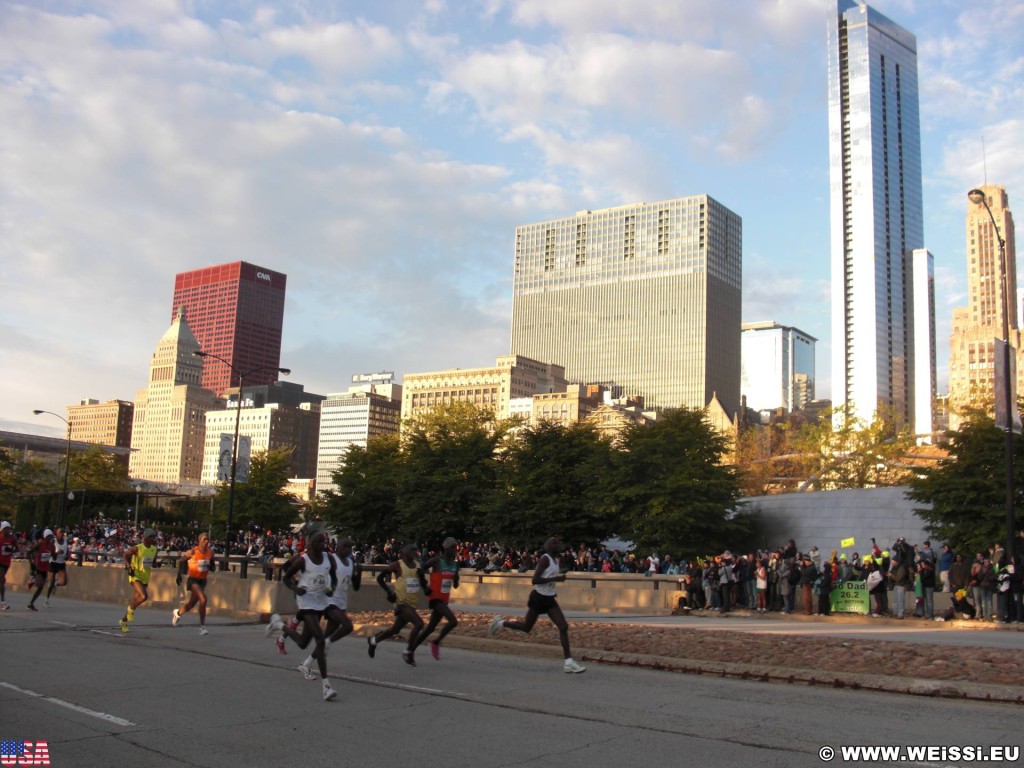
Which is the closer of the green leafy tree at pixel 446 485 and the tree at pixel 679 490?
the tree at pixel 679 490

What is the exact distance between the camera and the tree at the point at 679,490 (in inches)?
1604

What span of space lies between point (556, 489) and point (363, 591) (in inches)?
977

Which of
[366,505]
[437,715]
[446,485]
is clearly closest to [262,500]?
[366,505]

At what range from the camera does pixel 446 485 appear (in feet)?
175

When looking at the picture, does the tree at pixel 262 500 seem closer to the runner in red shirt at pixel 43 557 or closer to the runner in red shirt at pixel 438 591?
the runner in red shirt at pixel 43 557

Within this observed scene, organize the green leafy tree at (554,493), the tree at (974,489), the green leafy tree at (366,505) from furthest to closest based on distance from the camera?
1. the green leafy tree at (366,505)
2. the green leafy tree at (554,493)
3. the tree at (974,489)

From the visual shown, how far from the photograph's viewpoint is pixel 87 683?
37.6 ft

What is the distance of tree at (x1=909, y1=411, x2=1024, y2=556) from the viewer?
34.0 meters

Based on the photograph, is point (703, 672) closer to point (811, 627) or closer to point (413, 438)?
point (811, 627)

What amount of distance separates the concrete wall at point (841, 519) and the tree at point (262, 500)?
46.9 metres

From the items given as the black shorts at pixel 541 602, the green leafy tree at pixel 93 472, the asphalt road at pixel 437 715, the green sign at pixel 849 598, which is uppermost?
the green leafy tree at pixel 93 472

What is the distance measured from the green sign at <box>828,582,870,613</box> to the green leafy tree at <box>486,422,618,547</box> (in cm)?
1798

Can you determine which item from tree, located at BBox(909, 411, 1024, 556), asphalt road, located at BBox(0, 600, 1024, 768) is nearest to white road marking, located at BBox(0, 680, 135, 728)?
asphalt road, located at BBox(0, 600, 1024, 768)

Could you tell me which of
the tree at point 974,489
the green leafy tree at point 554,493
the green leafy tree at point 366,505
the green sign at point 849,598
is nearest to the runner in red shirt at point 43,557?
the green sign at point 849,598
